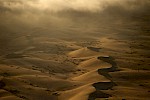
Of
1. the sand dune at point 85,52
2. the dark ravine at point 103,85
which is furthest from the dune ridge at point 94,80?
the sand dune at point 85,52

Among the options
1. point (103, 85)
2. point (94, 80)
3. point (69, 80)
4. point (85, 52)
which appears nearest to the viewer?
point (103, 85)

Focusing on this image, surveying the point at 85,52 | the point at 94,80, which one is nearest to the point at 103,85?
the point at 94,80

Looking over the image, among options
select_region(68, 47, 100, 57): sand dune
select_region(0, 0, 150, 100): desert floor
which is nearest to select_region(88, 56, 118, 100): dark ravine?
select_region(0, 0, 150, 100): desert floor

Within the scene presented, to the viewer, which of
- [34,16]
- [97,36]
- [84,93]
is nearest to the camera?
[84,93]

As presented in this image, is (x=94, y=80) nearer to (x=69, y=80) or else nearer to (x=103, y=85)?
(x=103, y=85)

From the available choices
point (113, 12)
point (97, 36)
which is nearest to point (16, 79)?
point (97, 36)

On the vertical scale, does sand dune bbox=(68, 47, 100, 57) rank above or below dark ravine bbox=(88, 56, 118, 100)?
above

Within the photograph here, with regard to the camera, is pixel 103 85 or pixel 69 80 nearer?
pixel 103 85

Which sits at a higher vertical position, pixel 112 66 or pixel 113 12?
pixel 113 12

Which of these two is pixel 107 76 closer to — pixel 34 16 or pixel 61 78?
pixel 61 78

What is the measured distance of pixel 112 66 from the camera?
1394 inches

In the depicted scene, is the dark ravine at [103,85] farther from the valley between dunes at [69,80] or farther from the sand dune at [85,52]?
the sand dune at [85,52]

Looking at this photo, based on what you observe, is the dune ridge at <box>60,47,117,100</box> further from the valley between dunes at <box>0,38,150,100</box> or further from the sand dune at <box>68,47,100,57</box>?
the sand dune at <box>68,47,100,57</box>

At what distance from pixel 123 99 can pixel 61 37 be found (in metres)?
42.5
